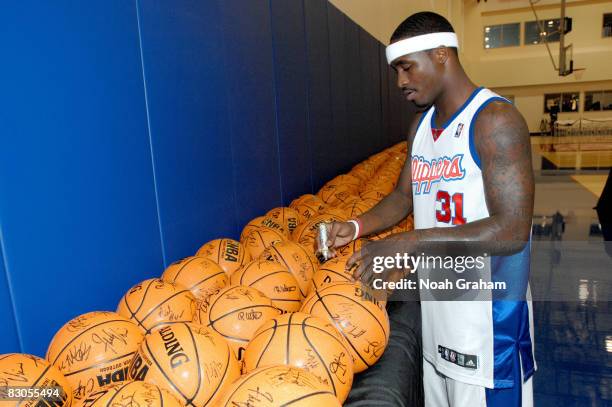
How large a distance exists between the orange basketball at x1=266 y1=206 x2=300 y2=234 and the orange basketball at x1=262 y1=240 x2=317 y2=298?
0.74 metres

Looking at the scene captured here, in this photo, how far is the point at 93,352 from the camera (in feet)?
5.31

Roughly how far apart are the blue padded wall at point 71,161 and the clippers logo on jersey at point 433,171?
1399 millimetres

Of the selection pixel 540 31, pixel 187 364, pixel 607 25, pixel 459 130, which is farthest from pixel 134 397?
pixel 607 25

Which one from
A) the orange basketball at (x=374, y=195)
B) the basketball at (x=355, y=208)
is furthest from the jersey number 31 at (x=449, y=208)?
the orange basketball at (x=374, y=195)

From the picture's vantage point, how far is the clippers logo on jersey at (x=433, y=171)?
73.8 inches

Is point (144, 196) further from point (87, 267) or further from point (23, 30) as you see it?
point (23, 30)

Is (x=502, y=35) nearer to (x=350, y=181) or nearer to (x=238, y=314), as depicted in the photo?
(x=350, y=181)

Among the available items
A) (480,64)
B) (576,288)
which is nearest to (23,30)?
(576,288)

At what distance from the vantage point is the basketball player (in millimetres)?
1697

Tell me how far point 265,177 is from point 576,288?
3049 mm

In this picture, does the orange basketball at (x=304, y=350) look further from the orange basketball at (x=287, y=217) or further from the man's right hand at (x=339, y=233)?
the orange basketball at (x=287, y=217)

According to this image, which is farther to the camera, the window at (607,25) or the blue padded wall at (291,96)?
the window at (607,25)

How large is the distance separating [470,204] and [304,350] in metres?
0.89

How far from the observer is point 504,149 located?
5.52ft
